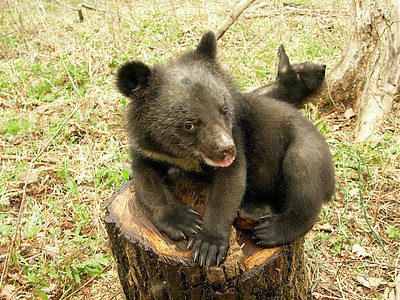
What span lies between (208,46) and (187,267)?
204 centimetres

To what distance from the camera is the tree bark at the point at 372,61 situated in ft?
19.8

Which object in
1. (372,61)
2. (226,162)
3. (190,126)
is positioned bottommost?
(372,61)

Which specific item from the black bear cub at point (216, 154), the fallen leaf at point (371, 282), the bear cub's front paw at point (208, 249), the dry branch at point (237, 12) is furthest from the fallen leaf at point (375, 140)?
the bear cub's front paw at point (208, 249)

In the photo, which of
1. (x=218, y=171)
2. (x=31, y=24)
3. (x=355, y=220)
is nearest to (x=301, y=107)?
(x=355, y=220)

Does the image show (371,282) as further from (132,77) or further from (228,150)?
(132,77)

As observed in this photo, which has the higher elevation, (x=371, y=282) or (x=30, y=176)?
(x=30, y=176)

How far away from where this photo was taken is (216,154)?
3076 millimetres

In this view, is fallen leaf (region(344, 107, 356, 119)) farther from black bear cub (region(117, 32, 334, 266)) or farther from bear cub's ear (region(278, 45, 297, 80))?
black bear cub (region(117, 32, 334, 266))

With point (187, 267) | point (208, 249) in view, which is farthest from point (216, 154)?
point (187, 267)

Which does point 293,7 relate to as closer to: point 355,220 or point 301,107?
point 301,107

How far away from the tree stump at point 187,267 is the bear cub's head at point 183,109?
59 centimetres

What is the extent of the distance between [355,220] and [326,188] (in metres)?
1.69

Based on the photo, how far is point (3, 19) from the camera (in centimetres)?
1036

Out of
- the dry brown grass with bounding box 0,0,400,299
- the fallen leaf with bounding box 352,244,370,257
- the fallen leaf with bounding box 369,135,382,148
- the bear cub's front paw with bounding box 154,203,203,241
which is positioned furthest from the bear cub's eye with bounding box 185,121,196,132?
the fallen leaf with bounding box 369,135,382,148
